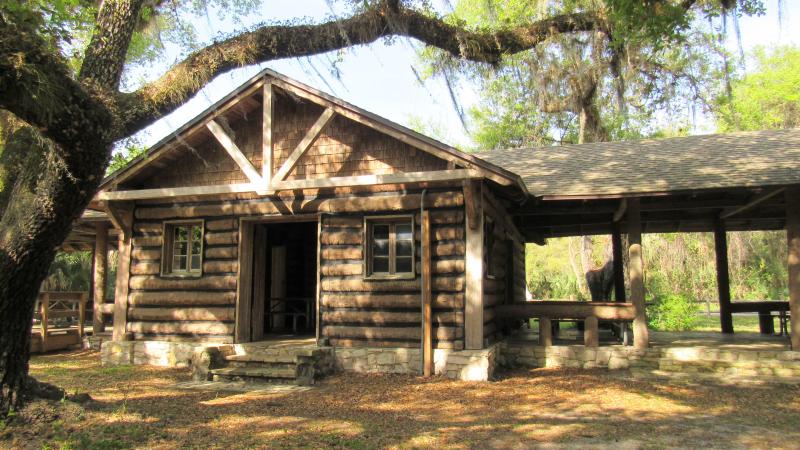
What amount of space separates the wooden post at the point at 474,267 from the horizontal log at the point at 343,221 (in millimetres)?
2100

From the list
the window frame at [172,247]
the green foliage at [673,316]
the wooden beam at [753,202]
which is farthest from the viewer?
the green foliage at [673,316]

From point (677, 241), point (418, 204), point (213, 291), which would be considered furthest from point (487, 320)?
point (677, 241)

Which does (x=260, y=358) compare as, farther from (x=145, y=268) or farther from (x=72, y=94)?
(x=72, y=94)

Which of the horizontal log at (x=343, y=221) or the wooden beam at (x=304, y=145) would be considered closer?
the wooden beam at (x=304, y=145)

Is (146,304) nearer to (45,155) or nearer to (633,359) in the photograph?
(45,155)

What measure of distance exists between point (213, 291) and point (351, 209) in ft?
11.1

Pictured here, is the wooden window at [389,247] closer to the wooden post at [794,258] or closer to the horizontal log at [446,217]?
the horizontal log at [446,217]

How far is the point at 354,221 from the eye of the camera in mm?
10305

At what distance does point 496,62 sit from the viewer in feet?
31.6

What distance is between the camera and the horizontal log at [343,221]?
33.8 feet

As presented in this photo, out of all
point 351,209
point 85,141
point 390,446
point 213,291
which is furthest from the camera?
point 213,291

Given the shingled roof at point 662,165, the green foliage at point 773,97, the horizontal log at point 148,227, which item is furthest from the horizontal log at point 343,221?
the green foliage at point 773,97

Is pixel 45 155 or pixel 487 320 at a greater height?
pixel 45 155

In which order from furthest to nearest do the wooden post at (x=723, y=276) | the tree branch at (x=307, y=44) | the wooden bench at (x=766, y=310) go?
the wooden post at (x=723, y=276) → the wooden bench at (x=766, y=310) → the tree branch at (x=307, y=44)
